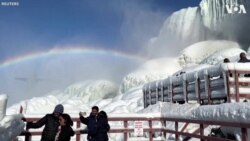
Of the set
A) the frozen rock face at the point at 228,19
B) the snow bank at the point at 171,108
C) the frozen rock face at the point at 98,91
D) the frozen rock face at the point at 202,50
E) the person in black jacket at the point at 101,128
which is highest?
the frozen rock face at the point at 228,19

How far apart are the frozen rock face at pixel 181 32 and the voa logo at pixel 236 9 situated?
31.9ft

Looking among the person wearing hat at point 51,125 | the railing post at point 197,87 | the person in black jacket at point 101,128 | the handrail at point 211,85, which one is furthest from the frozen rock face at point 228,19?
the person wearing hat at point 51,125

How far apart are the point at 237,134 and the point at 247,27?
55582mm

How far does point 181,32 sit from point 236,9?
21329 millimetres

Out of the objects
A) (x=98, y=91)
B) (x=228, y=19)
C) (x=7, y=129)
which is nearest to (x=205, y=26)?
(x=228, y=19)

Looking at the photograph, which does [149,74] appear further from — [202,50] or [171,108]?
[171,108]

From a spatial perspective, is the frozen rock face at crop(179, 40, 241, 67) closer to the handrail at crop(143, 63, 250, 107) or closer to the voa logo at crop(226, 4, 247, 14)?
→ the voa logo at crop(226, 4, 247, 14)

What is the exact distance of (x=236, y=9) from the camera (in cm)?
5775

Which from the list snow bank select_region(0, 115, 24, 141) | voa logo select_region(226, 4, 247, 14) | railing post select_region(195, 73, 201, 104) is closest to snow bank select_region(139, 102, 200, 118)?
railing post select_region(195, 73, 201, 104)

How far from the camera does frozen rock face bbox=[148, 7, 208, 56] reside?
7244cm

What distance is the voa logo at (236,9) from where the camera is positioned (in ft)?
183

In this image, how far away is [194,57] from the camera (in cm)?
6175

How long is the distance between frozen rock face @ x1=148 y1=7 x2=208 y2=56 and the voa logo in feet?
31.9

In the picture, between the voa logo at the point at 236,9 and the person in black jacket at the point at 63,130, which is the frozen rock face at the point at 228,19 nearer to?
the voa logo at the point at 236,9
